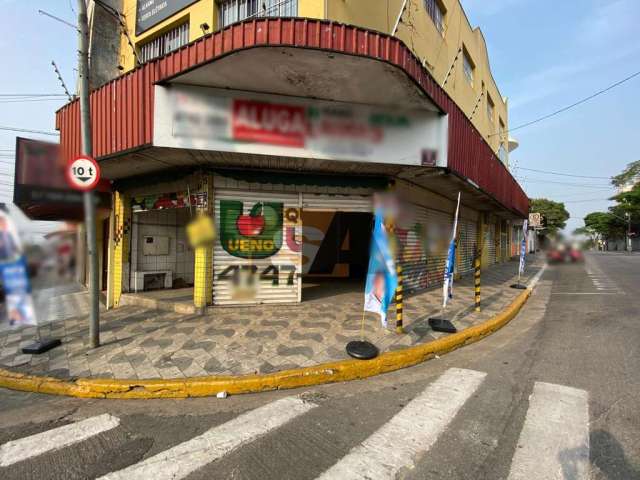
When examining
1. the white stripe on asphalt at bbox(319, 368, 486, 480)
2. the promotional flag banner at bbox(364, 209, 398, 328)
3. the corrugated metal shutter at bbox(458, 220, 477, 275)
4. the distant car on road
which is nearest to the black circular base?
the promotional flag banner at bbox(364, 209, 398, 328)

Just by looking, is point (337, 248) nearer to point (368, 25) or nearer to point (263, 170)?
point (263, 170)

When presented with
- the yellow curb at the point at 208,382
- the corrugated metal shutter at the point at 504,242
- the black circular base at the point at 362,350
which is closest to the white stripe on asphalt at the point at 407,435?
the yellow curb at the point at 208,382

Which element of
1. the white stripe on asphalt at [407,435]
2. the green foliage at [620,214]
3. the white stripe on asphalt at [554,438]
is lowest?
the white stripe on asphalt at [407,435]

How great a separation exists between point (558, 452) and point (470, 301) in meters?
5.94

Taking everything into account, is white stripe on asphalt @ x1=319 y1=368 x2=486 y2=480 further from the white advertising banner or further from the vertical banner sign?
the vertical banner sign

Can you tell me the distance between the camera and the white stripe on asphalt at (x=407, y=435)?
2.38 m

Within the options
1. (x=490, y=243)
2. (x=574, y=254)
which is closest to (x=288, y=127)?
(x=574, y=254)

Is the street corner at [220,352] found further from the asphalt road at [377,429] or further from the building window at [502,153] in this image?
the building window at [502,153]

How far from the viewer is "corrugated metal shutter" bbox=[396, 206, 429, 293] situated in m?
9.02

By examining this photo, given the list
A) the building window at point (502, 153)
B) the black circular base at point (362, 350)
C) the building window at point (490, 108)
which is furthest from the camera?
the building window at point (502, 153)

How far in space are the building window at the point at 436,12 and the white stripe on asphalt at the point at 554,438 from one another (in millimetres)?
10627

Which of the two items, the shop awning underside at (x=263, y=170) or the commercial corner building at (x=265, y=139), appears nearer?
the commercial corner building at (x=265, y=139)

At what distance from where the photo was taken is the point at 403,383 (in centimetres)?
398

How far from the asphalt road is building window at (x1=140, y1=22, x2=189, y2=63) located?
358 inches
